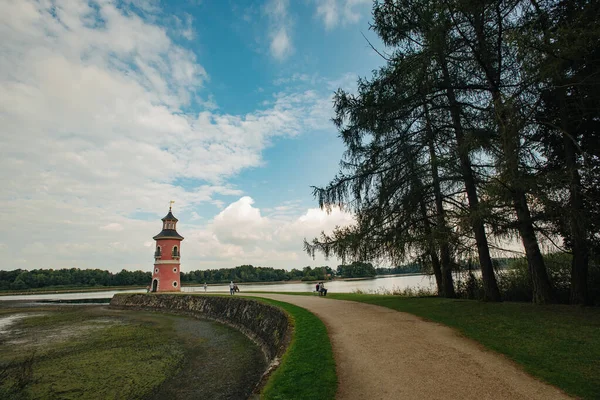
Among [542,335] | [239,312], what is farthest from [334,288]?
[542,335]

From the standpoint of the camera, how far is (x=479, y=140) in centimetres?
888

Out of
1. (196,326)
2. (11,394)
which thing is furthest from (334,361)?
(196,326)

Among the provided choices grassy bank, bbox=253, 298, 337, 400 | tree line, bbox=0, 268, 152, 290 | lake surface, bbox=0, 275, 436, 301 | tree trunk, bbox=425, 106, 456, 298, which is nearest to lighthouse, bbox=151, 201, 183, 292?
lake surface, bbox=0, 275, 436, 301

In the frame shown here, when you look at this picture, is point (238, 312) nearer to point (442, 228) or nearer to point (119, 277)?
point (442, 228)

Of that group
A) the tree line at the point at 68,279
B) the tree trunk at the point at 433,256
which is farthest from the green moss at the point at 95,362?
the tree line at the point at 68,279

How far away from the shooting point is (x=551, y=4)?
9.35m

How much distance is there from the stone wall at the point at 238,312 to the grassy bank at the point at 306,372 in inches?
17.6

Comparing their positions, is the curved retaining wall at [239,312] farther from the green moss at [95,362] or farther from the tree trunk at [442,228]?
the tree trunk at [442,228]

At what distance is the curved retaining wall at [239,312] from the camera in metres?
11.0

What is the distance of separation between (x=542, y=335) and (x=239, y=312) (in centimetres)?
1634

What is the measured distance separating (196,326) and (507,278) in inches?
685

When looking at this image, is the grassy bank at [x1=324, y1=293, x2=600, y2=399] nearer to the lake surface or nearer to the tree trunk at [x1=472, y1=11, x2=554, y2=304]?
the tree trunk at [x1=472, y1=11, x2=554, y2=304]

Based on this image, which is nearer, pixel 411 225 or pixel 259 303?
pixel 411 225

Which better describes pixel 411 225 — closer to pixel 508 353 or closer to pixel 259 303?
pixel 508 353
